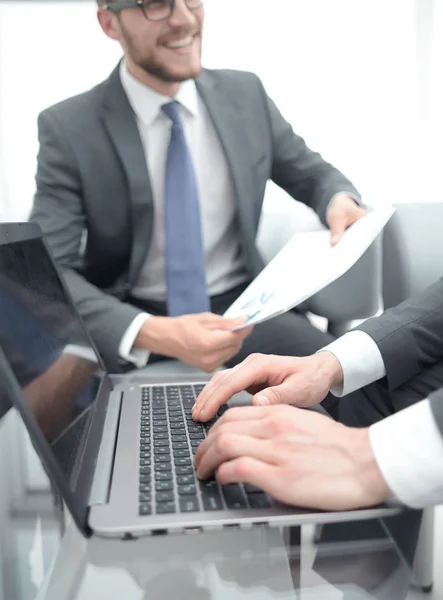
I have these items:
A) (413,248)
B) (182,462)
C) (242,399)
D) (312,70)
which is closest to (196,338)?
(242,399)

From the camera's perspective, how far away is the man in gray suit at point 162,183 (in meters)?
0.96

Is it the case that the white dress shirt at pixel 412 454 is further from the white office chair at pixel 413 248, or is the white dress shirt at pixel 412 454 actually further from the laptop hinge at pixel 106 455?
the white office chair at pixel 413 248

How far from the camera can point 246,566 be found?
0.37 meters

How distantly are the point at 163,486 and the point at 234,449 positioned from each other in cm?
7

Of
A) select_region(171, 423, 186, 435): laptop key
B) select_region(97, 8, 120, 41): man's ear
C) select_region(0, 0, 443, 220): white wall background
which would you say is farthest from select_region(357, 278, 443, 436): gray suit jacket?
select_region(97, 8, 120, 41): man's ear

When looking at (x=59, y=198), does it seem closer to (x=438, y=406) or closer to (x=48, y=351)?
(x=48, y=351)

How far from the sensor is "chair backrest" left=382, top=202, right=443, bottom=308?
0.95m

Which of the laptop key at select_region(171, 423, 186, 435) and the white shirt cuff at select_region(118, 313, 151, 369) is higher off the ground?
the laptop key at select_region(171, 423, 186, 435)

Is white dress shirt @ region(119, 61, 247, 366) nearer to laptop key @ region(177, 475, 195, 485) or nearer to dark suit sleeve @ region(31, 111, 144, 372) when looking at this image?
dark suit sleeve @ region(31, 111, 144, 372)

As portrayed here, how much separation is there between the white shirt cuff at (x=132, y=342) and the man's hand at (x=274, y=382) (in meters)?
0.33

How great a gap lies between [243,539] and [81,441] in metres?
0.15

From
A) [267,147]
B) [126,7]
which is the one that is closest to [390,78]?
[267,147]

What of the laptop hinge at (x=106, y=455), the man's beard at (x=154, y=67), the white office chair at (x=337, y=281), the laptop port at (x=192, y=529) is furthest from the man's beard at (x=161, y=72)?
the laptop port at (x=192, y=529)

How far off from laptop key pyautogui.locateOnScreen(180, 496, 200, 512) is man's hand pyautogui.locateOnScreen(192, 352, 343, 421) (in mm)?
115
